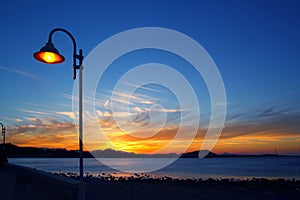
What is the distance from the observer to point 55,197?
9000 millimetres

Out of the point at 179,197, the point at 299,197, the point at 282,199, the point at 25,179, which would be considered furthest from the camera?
the point at 299,197

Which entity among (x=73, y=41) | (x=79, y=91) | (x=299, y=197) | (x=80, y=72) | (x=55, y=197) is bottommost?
(x=299, y=197)

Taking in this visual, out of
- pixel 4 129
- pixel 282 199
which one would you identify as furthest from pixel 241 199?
pixel 4 129

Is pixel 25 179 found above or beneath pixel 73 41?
beneath

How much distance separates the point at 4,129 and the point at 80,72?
25.2 m

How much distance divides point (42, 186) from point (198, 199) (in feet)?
29.9

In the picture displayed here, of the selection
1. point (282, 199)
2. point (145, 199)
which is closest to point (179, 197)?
point (145, 199)

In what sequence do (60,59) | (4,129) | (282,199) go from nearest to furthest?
(60,59) → (282,199) → (4,129)

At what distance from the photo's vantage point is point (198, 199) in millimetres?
16203

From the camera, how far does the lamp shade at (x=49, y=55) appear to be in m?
6.20

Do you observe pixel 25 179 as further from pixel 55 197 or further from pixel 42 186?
pixel 55 197

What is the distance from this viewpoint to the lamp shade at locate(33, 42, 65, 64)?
6195 millimetres

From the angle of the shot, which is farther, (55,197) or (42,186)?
(42,186)

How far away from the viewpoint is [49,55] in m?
6.34
